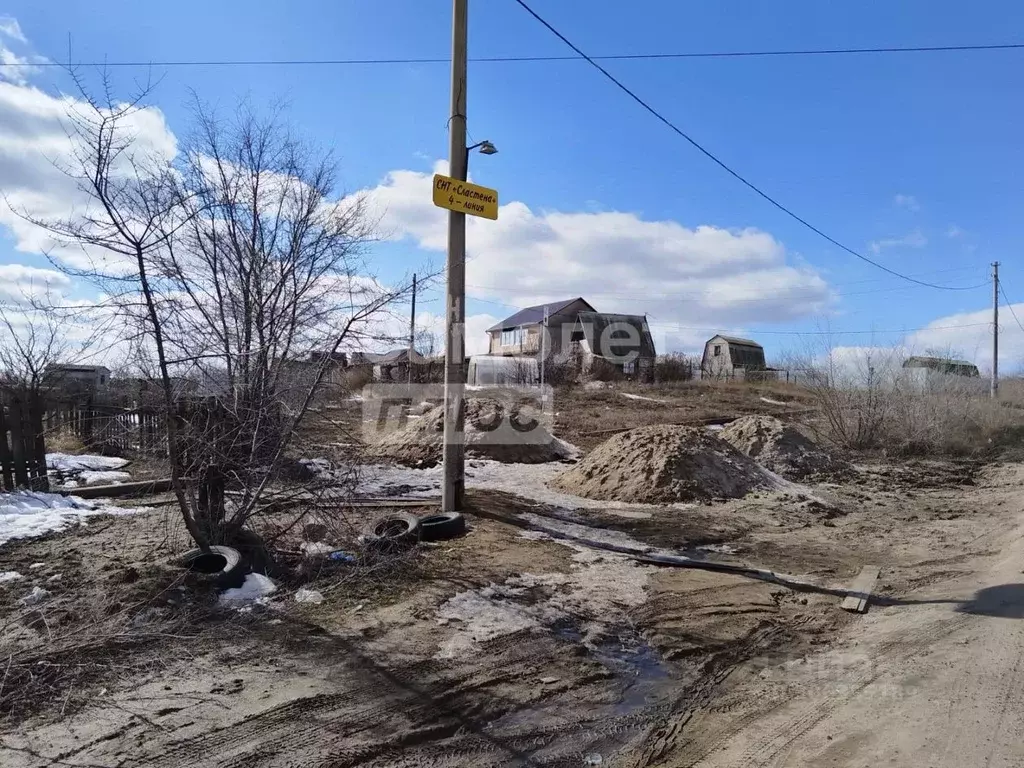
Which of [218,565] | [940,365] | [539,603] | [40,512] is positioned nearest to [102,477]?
[40,512]

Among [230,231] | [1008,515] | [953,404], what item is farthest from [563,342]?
[230,231]

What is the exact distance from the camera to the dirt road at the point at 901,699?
3.26m

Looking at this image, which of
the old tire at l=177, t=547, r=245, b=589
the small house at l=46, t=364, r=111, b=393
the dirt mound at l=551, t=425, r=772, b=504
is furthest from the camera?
the small house at l=46, t=364, r=111, b=393

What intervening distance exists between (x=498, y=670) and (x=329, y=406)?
352 centimetres

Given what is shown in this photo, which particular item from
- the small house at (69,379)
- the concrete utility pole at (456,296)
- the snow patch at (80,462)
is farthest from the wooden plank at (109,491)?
the concrete utility pole at (456,296)

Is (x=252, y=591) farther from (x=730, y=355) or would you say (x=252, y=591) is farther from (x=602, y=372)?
(x=730, y=355)

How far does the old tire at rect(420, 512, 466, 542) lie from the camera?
282 inches

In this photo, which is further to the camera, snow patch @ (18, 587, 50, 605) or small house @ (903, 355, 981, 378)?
small house @ (903, 355, 981, 378)

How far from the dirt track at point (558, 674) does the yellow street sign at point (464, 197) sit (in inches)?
156

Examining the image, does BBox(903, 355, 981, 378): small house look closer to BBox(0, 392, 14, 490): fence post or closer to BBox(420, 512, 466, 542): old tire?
BBox(420, 512, 466, 542): old tire

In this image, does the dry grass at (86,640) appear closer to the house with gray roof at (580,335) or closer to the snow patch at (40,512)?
the snow patch at (40,512)

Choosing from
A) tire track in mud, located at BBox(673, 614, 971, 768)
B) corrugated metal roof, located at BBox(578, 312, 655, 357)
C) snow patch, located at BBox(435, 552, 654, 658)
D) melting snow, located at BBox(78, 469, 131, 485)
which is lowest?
tire track in mud, located at BBox(673, 614, 971, 768)

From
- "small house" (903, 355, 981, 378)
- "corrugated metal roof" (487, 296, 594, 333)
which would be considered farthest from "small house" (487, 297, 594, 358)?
"small house" (903, 355, 981, 378)

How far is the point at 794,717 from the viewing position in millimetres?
3684
